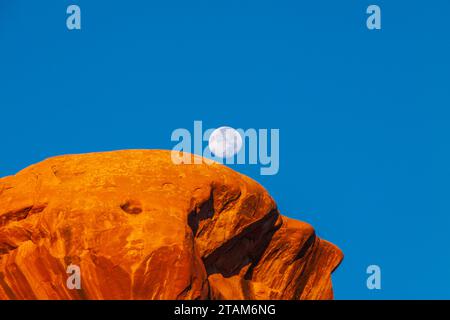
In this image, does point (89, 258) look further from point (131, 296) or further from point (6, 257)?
point (6, 257)

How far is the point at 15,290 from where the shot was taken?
Answer: 24422 mm

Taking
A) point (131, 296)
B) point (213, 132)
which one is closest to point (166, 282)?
point (131, 296)

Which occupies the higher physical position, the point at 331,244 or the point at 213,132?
the point at 213,132

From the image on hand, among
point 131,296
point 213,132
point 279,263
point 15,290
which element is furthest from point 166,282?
point 213,132

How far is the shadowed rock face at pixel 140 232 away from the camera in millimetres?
23312

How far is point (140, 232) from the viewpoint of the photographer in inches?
933

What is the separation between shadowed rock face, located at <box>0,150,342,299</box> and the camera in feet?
76.5

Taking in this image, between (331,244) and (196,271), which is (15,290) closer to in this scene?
(196,271)

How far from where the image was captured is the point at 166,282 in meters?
23.1

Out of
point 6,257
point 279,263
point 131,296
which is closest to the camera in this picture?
point 131,296
